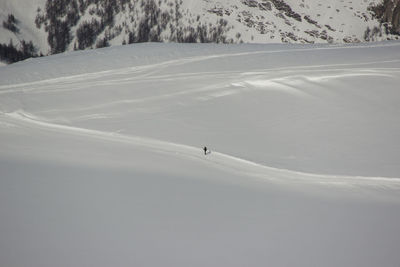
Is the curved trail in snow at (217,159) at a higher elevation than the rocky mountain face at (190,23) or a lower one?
lower

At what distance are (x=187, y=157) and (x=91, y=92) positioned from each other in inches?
184

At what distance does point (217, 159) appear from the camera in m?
7.32

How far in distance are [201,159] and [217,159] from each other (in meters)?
0.32

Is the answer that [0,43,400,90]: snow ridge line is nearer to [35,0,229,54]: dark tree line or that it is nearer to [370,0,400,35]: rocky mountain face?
[35,0,229,54]: dark tree line

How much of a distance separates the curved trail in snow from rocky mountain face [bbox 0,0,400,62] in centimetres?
9435

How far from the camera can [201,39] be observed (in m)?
109

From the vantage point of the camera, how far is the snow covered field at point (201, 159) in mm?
4258

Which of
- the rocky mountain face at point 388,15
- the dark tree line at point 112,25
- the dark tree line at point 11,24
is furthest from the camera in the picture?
the rocky mountain face at point 388,15

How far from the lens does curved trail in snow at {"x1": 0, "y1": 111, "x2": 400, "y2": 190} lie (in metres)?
6.56

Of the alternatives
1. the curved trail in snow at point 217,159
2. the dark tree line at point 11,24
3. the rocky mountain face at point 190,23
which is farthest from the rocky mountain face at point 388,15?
the curved trail in snow at point 217,159

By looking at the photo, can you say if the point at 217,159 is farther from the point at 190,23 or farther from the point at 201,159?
the point at 190,23

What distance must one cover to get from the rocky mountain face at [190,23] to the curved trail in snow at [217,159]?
94352 millimetres

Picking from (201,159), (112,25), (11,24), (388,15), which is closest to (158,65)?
(201,159)

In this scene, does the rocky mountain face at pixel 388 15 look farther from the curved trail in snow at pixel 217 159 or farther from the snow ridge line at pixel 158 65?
the curved trail in snow at pixel 217 159
